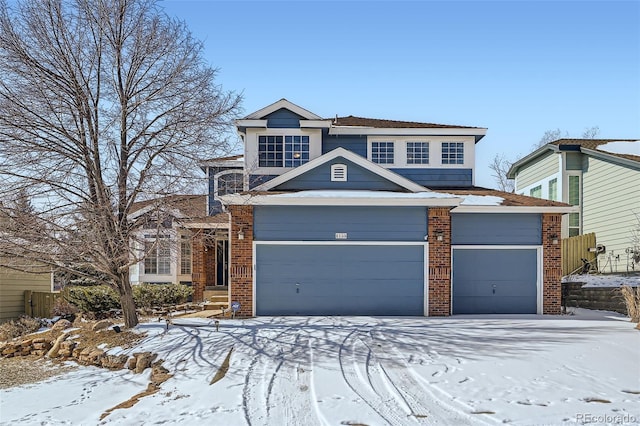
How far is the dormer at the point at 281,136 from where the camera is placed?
17.0 metres

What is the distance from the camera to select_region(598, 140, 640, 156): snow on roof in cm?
1893

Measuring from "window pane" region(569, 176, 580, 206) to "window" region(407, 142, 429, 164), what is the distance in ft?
22.1

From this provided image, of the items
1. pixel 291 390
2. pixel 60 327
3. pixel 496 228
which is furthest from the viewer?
pixel 496 228

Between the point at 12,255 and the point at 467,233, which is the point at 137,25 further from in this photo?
the point at 467,233

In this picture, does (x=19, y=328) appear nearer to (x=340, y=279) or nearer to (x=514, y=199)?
(x=340, y=279)

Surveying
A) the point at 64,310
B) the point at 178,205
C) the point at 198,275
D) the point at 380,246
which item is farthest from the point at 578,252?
the point at 64,310

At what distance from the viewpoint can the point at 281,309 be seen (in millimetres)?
13828

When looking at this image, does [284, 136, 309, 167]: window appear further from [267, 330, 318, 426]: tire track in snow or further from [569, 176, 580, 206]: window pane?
[569, 176, 580, 206]: window pane

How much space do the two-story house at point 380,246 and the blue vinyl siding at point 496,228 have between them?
30 millimetres

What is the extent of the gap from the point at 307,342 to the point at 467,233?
6835 millimetres

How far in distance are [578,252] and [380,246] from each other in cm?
967

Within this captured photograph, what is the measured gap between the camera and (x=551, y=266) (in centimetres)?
1467

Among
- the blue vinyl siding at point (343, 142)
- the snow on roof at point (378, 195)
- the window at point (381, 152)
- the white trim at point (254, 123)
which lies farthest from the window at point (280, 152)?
the snow on roof at point (378, 195)

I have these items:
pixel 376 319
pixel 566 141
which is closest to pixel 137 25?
pixel 376 319
